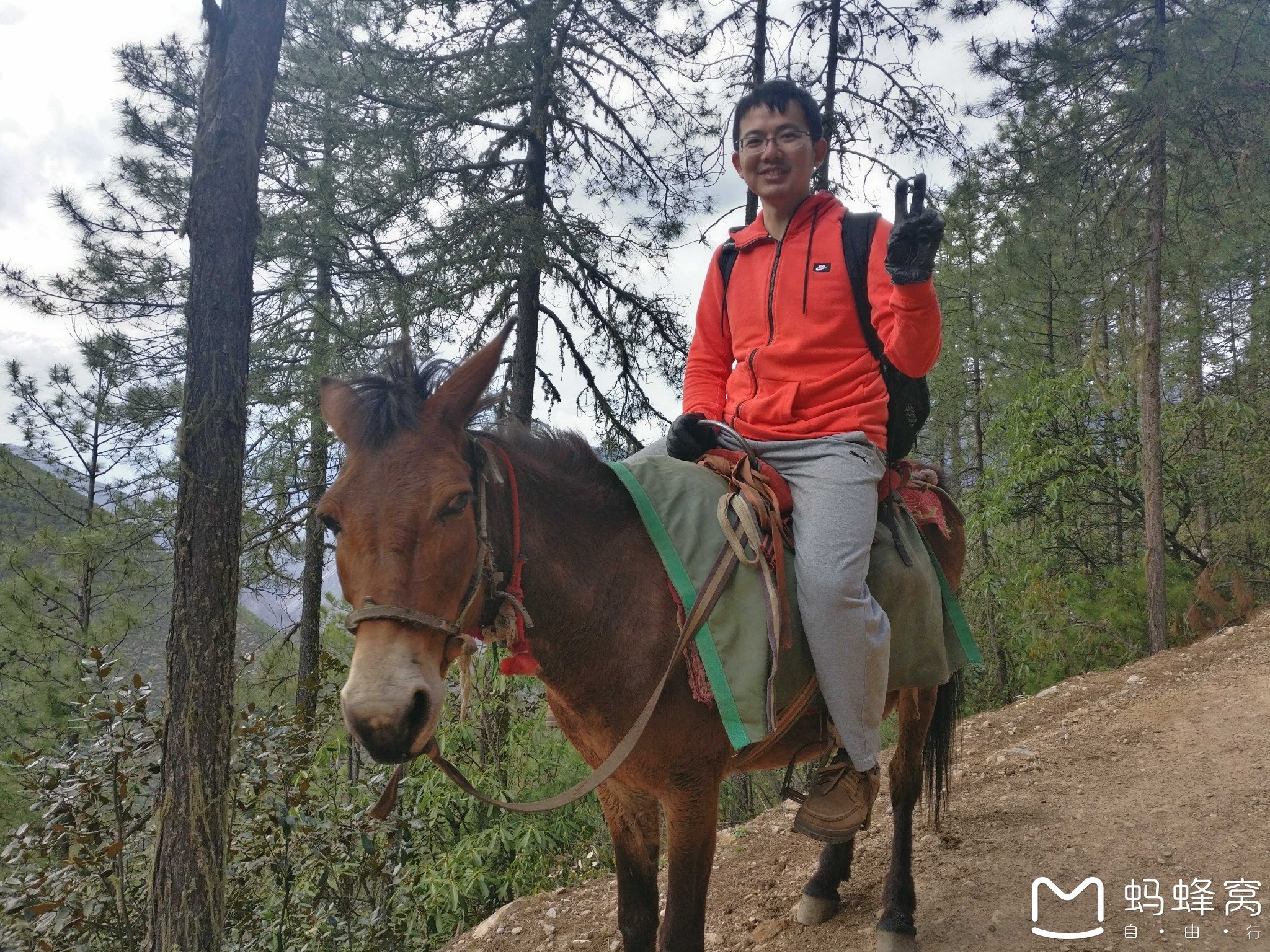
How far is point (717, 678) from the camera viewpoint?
84.4 inches

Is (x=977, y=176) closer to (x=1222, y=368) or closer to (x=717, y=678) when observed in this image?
(x=717, y=678)

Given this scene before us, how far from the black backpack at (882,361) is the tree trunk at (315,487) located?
269 centimetres

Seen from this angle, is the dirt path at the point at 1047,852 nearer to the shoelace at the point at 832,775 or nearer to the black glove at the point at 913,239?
the shoelace at the point at 832,775

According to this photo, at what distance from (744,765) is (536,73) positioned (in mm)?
7496

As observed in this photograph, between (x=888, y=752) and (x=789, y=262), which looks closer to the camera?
(x=789, y=262)

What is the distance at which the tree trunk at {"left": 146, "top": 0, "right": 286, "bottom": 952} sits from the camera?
299 centimetres

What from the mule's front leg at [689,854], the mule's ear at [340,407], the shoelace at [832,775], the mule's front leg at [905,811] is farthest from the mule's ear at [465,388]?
the mule's front leg at [905,811]

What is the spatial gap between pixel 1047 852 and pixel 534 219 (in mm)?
6561

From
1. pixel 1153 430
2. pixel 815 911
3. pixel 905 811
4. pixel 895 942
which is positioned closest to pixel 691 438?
pixel 905 811

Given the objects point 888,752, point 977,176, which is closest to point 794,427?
point 888,752

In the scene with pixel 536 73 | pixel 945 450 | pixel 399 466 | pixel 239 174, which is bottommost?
pixel 399 466

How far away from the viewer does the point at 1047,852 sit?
390cm

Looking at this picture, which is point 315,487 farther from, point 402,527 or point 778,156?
point 402,527

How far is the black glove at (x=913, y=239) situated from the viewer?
2199 millimetres
